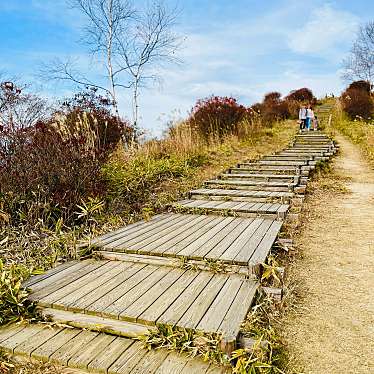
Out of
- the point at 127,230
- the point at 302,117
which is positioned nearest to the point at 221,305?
the point at 127,230

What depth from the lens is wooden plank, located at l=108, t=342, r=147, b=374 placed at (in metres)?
1.82

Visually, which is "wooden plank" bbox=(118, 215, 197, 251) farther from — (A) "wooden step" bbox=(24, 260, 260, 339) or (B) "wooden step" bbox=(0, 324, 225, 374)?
(B) "wooden step" bbox=(0, 324, 225, 374)

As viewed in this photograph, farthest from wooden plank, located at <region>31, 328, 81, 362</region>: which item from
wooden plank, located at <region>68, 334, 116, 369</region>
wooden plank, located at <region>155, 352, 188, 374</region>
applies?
wooden plank, located at <region>155, 352, 188, 374</region>

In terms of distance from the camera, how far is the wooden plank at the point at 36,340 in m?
1.98

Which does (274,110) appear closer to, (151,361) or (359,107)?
(359,107)

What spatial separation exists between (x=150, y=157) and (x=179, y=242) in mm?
4594

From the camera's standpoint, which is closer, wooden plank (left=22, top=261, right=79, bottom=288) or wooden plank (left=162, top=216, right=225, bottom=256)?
wooden plank (left=22, top=261, right=79, bottom=288)

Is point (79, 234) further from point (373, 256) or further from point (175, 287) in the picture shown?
point (373, 256)

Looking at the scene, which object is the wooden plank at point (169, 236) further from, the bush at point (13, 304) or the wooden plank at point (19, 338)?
the wooden plank at point (19, 338)

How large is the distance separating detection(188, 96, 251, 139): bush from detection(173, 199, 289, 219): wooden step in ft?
21.7

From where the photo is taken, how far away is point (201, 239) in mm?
3557

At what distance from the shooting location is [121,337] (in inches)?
83.0

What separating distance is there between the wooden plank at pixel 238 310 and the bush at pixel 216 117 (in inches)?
365

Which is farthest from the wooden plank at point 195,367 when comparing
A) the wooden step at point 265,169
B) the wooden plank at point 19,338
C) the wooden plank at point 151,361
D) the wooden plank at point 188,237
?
the wooden step at point 265,169
